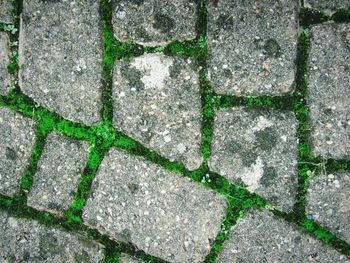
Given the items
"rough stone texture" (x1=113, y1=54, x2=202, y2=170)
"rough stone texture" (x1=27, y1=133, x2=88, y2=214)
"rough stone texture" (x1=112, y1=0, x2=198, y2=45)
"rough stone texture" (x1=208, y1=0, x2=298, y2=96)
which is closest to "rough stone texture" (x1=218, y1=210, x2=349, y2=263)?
"rough stone texture" (x1=113, y1=54, x2=202, y2=170)

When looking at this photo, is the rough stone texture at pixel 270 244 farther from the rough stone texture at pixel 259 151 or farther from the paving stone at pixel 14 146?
the paving stone at pixel 14 146

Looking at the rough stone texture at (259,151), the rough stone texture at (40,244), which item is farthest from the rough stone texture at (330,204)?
the rough stone texture at (40,244)

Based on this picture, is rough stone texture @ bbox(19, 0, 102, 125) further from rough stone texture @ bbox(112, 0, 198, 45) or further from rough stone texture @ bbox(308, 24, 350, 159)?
rough stone texture @ bbox(308, 24, 350, 159)

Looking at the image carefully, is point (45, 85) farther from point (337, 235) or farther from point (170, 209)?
point (337, 235)

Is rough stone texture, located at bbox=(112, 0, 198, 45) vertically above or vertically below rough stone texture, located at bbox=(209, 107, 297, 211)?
above

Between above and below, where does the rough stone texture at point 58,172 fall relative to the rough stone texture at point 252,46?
below

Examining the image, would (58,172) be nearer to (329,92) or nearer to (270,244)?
(270,244)
